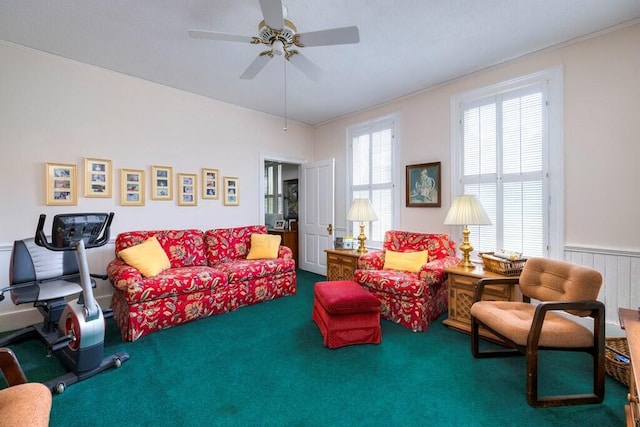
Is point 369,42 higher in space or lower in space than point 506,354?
higher

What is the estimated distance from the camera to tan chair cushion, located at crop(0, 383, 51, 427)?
0.96 m

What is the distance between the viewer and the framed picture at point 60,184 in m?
2.94

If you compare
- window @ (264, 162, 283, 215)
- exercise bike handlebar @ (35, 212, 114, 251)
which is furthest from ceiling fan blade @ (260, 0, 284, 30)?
window @ (264, 162, 283, 215)

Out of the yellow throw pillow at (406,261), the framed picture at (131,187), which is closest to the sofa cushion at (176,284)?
the framed picture at (131,187)

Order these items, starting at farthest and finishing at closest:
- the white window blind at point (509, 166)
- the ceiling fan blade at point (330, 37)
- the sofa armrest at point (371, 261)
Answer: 1. the sofa armrest at point (371, 261)
2. the white window blind at point (509, 166)
3. the ceiling fan blade at point (330, 37)

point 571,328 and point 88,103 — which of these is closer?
point 571,328

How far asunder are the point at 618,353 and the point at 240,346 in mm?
2841

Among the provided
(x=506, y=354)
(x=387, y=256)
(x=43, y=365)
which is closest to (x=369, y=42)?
(x=387, y=256)

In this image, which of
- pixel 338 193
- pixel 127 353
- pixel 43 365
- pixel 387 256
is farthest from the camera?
pixel 338 193

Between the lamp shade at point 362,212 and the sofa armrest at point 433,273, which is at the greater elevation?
the lamp shade at point 362,212

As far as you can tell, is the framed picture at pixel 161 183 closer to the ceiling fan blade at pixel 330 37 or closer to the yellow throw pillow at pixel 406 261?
the ceiling fan blade at pixel 330 37

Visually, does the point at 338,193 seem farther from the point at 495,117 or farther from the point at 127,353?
the point at 127,353

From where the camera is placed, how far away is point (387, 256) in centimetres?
340

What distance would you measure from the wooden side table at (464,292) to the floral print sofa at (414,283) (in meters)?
0.13
